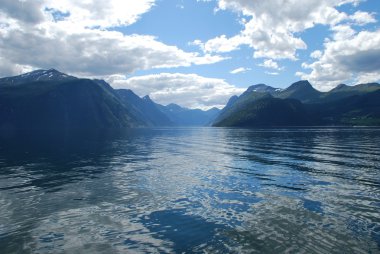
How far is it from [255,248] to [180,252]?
212 inches

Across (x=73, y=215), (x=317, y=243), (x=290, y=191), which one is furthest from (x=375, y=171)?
(x=73, y=215)

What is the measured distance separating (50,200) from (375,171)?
171 feet

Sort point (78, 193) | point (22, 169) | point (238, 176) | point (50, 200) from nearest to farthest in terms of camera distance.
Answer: point (50, 200), point (78, 193), point (238, 176), point (22, 169)

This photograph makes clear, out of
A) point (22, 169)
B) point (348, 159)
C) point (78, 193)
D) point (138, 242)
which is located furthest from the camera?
point (348, 159)

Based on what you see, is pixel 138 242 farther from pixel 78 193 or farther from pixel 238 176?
pixel 238 176

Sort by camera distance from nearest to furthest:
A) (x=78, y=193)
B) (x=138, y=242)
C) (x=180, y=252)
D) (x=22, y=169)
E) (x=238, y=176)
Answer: (x=180, y=252), (x=138, y=242), (x=78, y=193), (x=238, y=176), (x=22, y=169)

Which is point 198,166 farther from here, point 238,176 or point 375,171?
point 375,171

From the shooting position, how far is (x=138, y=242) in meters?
23.5

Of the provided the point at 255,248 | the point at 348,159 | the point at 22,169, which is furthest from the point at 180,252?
the point at 348,159

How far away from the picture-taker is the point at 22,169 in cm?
6091

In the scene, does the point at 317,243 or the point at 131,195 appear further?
the point at 131,195

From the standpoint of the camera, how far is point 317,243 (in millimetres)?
23047

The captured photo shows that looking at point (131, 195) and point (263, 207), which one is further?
point (131, 195)

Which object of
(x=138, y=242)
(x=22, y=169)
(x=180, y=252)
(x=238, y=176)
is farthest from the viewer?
(x=22, y=169)
